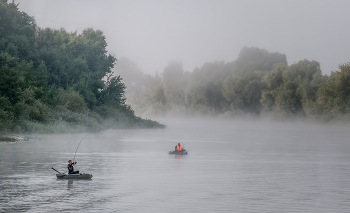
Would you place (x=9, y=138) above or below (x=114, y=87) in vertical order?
below

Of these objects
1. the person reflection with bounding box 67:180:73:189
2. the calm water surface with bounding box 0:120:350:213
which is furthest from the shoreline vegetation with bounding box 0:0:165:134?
the person reflection with bounding box 67:180:73:189

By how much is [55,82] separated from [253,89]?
6244cm

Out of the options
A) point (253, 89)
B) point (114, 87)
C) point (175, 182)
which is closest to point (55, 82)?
point (114, 87)

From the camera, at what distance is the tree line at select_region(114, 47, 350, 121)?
4899 inches

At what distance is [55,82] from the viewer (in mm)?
106062

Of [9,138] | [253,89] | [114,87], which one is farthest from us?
[253,89]

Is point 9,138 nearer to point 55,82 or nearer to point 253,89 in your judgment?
point 55,82

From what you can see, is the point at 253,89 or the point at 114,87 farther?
the point at 253,89

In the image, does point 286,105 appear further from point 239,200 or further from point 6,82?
point 239,200

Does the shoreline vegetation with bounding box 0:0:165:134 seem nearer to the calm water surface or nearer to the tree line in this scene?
the calm water surface

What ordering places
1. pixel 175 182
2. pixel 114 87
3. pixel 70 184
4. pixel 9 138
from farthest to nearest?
1. pixel 114 87
2. pixel 9 138
3. pixel 175 182
4. pixel 70 184

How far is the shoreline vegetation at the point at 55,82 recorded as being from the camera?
75.4 m

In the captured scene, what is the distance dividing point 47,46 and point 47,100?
25657 mm

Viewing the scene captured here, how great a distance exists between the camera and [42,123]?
82.1 metres
